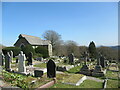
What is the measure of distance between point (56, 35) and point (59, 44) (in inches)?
Answer: 154

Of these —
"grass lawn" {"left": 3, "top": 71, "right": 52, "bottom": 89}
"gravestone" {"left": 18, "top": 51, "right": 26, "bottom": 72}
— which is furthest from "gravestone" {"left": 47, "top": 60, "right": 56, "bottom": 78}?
"gravestone" {"left": 18, "top": 51, "right": 26, "bottom": 72}

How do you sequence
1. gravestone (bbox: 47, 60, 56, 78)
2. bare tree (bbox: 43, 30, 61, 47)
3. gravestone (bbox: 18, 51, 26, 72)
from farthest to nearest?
bare tree (bbox: 43, 30, 61, 47), gravestone (bbox: 18, 51, 26, 72), gravestone (bbox: 47, 60, 56, 78)

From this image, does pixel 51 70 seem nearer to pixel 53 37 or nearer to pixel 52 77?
pixel 52 77

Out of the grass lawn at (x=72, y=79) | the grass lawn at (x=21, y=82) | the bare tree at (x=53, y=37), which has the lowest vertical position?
the grass lawn at (x=72, y=79)

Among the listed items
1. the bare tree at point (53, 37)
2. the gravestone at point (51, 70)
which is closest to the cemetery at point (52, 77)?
the gravestone at point (51, 70)

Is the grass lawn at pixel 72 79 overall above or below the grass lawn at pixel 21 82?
below

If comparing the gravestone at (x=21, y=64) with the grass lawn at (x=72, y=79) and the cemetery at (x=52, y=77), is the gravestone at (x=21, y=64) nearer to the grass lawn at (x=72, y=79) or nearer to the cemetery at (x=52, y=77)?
the cemetery at (x=52, y=77)

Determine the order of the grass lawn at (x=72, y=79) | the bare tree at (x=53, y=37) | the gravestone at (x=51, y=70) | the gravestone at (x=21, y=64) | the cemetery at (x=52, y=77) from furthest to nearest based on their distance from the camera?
1. the bare tree at (x=53, y=37)
2. the gravestone at (x=21, y=64)
3. the gravestone at (x=51, y=70)
4. the grass lawn at (x=72, y=79)
5. the cemetery at (x=52, y=77)

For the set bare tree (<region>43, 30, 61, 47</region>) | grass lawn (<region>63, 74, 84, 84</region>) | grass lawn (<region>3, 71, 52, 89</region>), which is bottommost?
grass lawn (<region>63, 74, 84, 84</region>)

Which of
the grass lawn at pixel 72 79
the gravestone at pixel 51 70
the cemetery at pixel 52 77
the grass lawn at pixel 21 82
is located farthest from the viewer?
the gravestone at pixel 51 70

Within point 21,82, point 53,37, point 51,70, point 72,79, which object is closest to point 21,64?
point 51,70

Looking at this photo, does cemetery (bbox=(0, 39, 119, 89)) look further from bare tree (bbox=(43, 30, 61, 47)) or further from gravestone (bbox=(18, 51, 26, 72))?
bare tree (bbox=(43, 30, 61, 47))

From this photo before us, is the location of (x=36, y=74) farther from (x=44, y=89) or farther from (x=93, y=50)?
(x=93, y=50)

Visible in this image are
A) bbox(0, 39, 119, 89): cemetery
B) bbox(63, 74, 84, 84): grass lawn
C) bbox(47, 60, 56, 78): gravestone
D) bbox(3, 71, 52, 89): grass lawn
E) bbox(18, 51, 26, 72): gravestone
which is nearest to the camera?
bbox(3, 71, 52, 89): grass lawn
